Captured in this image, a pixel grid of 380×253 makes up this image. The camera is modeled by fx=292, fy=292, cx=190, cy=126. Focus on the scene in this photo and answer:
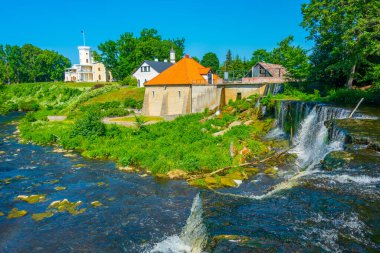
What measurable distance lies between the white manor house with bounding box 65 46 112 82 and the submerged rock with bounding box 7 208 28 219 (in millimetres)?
77060

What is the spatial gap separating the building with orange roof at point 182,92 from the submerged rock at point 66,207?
71.4 feet

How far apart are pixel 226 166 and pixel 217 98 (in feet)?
69.6

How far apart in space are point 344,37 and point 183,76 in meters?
18.3

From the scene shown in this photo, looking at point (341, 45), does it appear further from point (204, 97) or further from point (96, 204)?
point (96, 204)

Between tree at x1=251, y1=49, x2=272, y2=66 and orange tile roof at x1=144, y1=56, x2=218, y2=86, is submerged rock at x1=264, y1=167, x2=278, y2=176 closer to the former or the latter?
orange tile roof at x1=144, y1=56, x2=218, y2=86

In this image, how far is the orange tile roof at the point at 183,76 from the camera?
35312 millimetres

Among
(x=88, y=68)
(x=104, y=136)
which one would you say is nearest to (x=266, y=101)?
(x=104, y=136)

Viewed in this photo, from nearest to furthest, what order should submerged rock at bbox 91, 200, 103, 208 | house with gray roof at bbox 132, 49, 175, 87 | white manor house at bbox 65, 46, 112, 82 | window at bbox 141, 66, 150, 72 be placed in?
1. submerged rock at bbox 91, 200, 103, 208
2. house with gray roof at bbox 132, 49, 175, 87
3. window at bbox 141, 66, 150, 72
4. white manor house at bbox 65, 46, 112, 82

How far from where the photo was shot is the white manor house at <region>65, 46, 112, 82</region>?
292ft

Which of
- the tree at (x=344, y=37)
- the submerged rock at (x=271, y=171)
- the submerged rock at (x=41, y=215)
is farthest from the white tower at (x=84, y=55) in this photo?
the submerged rock at (x=271, y=171)

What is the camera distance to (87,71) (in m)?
91.1

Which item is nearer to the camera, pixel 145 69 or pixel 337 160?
pixel 337 160

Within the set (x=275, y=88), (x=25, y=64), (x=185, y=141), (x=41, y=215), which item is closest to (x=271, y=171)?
(x=185, y=141)

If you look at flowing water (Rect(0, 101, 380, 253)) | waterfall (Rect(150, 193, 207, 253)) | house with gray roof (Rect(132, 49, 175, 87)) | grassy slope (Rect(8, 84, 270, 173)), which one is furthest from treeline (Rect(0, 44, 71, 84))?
waterfall (Rect(150, 193, 207, 253))
